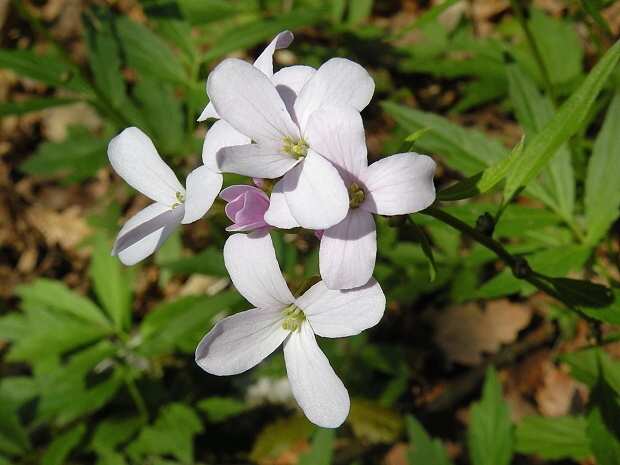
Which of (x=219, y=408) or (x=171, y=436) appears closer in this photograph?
(x=171, y=436)

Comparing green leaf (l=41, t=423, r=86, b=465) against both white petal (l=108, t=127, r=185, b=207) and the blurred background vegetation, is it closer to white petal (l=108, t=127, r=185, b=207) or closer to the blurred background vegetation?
the blurred background vegetation

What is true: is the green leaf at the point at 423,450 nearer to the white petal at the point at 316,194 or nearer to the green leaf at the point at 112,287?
the white petal at the point at 316,194

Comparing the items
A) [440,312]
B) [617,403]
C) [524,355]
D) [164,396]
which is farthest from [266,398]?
[617,403]

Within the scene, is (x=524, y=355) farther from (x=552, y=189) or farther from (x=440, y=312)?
(x=552, y=189)

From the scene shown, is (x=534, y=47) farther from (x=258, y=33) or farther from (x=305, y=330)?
(x=305, y=330)

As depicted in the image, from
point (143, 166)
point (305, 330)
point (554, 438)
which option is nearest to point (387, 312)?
point (554, 438)
